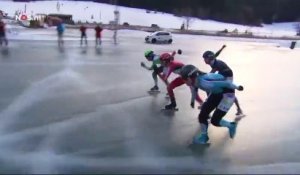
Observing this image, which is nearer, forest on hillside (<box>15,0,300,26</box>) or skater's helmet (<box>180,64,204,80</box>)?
skater's helmet (<box>180,64,204,80</box>)

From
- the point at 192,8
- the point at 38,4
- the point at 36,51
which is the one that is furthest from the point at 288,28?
the point at 36,51

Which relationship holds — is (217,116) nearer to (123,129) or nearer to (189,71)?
(189,71)

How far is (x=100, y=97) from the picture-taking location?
1252 centimetres

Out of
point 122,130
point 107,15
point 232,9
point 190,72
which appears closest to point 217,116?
point 190,72

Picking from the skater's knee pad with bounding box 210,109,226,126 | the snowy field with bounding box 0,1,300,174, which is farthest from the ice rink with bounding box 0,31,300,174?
the skater's knee pad with bounding box 210,109,226,126

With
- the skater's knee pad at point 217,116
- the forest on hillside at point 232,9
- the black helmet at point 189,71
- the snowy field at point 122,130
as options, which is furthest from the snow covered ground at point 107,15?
the skater's knee pad at point 217,116

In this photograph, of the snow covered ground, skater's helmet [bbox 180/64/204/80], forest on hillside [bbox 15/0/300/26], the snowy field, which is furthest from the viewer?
forest on hillside [bbox 15/0/300/26]

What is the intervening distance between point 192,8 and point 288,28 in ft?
77.6

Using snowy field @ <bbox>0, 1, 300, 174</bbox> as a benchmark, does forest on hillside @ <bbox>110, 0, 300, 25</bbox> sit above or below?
above

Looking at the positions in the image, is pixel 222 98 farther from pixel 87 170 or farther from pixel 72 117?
pixel 72 117

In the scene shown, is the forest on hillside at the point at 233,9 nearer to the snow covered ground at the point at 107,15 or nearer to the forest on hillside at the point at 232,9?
the forest on hillside at the point at 232,9

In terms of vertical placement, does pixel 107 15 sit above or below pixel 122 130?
above

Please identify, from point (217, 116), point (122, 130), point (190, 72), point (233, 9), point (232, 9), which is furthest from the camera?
point (233, 9)

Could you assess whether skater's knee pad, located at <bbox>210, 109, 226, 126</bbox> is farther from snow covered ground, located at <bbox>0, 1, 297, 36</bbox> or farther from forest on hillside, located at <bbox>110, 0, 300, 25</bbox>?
forest on hillside, located at <bbox>110, 0, 300, 25</bbox>
